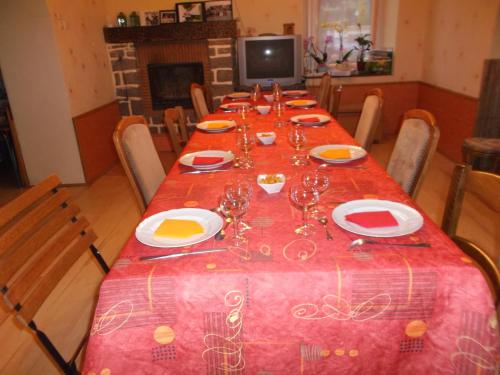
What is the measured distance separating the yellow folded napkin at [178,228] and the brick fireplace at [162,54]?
333 cm

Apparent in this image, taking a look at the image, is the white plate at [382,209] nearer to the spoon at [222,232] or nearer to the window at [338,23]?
the spoon at [222,232]

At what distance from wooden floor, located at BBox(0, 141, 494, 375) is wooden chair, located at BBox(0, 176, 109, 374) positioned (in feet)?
2.38


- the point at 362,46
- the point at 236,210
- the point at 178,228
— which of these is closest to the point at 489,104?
the point at 362,46

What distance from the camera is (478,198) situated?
1.15 metres

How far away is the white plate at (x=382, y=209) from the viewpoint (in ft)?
3.28

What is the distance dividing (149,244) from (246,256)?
0.82 ft

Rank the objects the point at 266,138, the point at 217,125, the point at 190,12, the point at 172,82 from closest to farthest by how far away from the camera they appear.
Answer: the point at 266,138 < the point at 217,125 < the point at 190,12 < the point at 172,82

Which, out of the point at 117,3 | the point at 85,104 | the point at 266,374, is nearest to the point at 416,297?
the point at 266,374

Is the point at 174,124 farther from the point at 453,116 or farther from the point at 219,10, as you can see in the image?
the point at 453,116

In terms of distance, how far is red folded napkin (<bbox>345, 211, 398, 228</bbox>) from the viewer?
1.03 m

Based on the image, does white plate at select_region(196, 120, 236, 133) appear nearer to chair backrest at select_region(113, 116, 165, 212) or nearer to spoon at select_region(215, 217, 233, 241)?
chair backrest at select_region(113, 116, 165, 212)

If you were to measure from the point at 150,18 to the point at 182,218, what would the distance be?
3964 millimetres

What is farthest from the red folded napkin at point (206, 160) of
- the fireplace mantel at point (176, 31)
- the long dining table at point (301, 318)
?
the fireplace mantel at point (176, 31)

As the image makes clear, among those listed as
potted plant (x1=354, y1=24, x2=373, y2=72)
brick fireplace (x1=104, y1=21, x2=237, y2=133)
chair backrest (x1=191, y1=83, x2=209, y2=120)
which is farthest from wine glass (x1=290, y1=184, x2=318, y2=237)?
potted plant (x1=354, y1=24, x2=373, y2=72)
